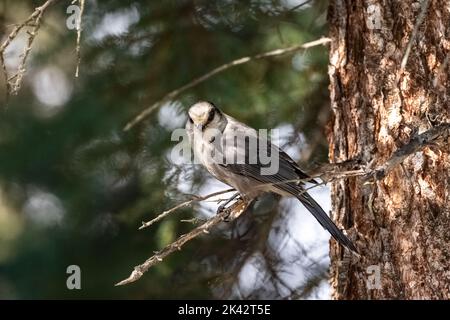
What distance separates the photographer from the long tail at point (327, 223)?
428 cm

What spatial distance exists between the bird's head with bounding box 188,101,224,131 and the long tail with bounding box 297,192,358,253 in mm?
726

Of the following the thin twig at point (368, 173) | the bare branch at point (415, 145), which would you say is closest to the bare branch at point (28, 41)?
the thin twig at point (368, 173)

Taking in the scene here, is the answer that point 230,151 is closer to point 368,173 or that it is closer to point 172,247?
point 172,247

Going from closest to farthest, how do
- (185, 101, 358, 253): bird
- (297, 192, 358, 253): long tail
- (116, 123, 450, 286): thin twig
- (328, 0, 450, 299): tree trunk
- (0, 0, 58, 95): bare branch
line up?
1. (116, 123, 450, 286): thin twig
2. (0, 0, 58, 95): bare branch
3. (328, 0, 450, 299): tree trunk
4. (297, 192, 358, 253): long tail
5. (185, 101, 358, 253): bird

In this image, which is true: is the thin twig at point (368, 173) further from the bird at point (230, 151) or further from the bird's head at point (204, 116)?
the bird's head at point (204, 116)

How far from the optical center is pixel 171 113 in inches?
225

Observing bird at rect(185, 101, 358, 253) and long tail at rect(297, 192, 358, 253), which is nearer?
long tail at rect(297, 192, 358, 253)

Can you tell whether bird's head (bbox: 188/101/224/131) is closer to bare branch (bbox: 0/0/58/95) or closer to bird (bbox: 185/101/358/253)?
bird (bbox: 185/101/358/253)

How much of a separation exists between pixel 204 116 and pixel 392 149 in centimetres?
115

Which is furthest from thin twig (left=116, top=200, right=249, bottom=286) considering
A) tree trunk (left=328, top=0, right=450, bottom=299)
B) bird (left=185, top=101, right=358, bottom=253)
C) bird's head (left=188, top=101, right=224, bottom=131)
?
bird's head (left=188, top=101, right=224, bottom=131)

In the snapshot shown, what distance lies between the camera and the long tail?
4281mm

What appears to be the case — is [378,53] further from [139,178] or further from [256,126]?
[139,178]

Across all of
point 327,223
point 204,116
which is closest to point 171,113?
point 204,116

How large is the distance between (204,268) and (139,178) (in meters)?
0.73
